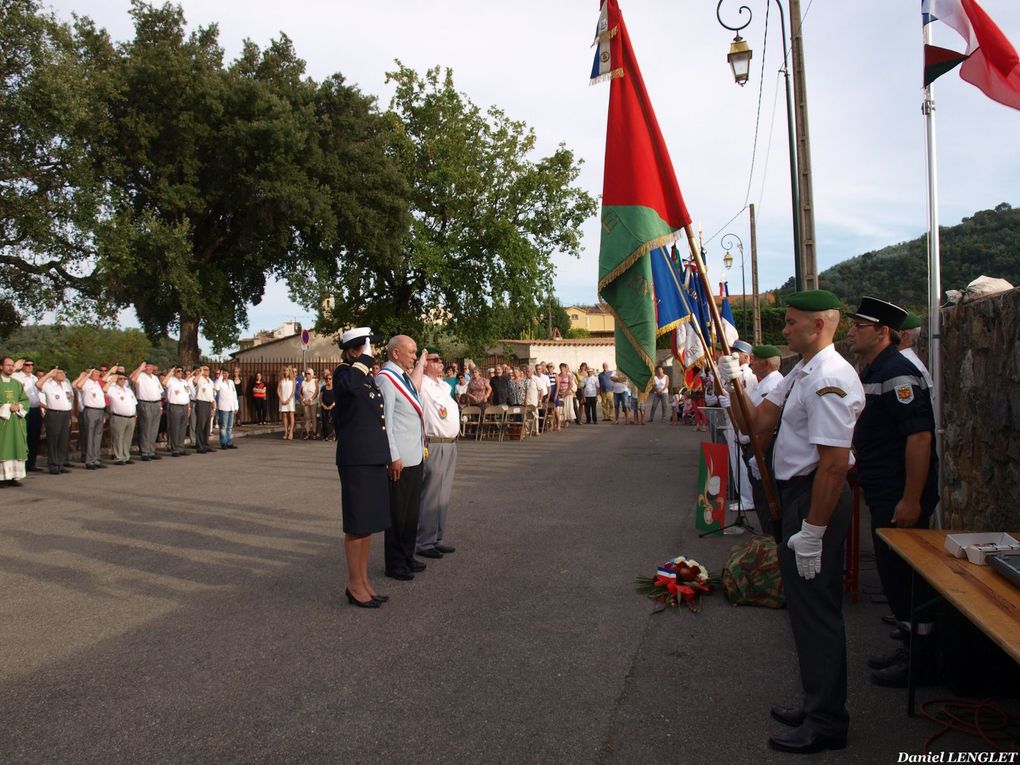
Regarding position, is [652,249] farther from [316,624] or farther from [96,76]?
[96,76]

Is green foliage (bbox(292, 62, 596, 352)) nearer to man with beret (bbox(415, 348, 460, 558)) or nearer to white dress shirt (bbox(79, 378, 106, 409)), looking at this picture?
white dress shirt (bbox(79, 378, 106, 409))

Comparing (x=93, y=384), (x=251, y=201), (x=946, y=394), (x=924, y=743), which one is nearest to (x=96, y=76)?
(x=251, y=201)

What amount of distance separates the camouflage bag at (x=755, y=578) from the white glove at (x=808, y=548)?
2251 mm

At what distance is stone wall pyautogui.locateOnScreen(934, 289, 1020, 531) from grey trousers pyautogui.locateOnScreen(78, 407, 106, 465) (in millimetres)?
14607

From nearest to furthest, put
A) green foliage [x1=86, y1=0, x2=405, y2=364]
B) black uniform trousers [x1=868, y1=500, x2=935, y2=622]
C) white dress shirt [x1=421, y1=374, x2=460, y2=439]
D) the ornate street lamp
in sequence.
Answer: black uniform trousers [x1=868, y1=500, x2=935, y2=622] < white dress shirt [x1=421, y1=374, x2=460, y2=439] < the ornate street lamp < green foliage [x1=86, y1=0, x2=405, y2=364]

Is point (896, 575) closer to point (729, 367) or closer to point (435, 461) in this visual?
point (729, 367)

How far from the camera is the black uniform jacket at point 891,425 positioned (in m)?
4.29

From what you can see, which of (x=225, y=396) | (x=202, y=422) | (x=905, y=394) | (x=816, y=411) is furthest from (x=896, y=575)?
(x=225, y=396)

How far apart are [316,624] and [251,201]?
2012 centimetres

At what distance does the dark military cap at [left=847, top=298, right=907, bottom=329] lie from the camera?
4.40m

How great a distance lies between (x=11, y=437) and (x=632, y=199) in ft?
→ 39.7

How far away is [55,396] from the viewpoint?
14.5 m

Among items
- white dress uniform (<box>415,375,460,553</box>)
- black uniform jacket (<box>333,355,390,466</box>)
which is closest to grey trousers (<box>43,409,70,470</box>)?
white dress uniform (<box>415,375,460,553</box>)

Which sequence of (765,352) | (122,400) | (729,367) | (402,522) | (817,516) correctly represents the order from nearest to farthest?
1. (817,516)
2. (729,367)
3. (402,522)
4. (765,352)
5. (122,400)
